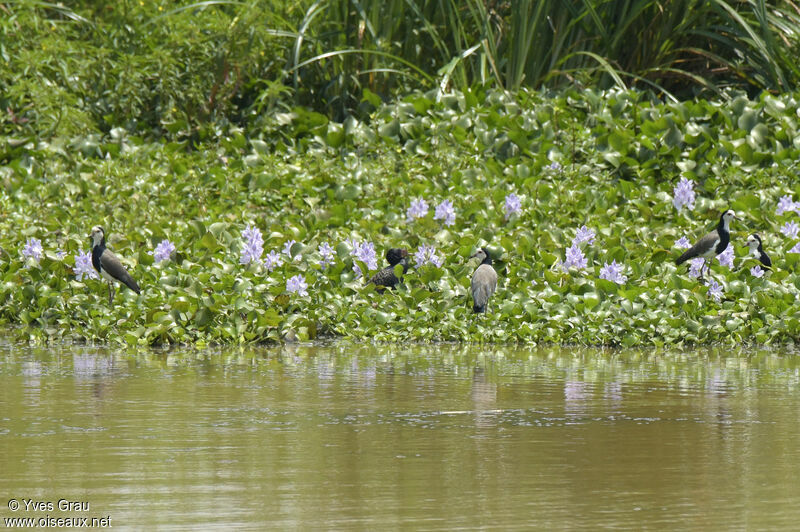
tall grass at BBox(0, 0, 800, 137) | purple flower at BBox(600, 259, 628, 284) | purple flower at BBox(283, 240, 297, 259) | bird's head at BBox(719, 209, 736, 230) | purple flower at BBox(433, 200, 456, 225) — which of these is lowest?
purple flower at BBox(600, 259, 628, 284)

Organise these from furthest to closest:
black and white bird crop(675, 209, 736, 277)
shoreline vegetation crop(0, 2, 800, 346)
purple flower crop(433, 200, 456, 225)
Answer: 1. purple flower crop(433, 200, 456, 225)
2. black and white bird crop(675, 209, 736, 277)
3. shoreline vegetation crop(0, 2, 800, 346)

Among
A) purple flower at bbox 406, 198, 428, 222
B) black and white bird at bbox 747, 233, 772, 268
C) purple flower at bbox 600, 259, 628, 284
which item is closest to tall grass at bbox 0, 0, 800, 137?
purple flower at bbox 406, 198, 428, 222

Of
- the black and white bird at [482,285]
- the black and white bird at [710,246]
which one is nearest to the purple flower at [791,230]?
the black and white bird at [710,246]

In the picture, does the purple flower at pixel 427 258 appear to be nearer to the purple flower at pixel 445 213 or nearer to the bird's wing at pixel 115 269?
the purple flower at pixel 445 213

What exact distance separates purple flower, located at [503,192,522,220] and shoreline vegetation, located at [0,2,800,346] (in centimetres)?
2

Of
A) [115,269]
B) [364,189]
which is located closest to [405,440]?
[115,269]

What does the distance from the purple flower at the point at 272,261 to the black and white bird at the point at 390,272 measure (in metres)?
0.62

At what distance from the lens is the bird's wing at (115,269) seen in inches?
349

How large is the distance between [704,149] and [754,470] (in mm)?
7059

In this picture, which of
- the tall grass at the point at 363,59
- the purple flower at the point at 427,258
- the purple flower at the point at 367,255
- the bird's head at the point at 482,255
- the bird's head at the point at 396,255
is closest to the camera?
the bird's head at the point at 482,255

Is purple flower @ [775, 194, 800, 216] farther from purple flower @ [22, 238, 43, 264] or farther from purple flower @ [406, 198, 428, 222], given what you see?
purple flower @ [22, 238, 43, 264]

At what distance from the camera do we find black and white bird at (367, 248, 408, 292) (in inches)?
369

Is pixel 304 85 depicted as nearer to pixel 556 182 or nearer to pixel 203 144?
pixel 203 144

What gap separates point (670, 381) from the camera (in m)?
6.87
